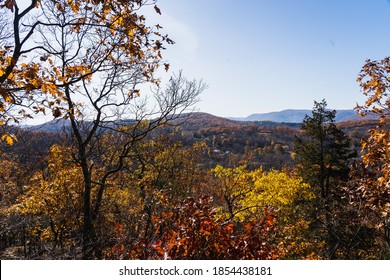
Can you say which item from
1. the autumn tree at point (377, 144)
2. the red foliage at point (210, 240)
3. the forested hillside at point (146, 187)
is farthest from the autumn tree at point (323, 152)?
the red foliage at point (210, 240)

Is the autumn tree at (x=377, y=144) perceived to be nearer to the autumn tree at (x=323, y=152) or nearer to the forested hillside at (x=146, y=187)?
the forested hillside at (x=146, y=187)

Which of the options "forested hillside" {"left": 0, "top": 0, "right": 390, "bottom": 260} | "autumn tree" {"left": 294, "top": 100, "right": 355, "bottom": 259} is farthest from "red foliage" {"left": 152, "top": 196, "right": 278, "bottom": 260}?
"autumn tree" {"left": 294, "top": 100, "right": 355, "bottom": 259}

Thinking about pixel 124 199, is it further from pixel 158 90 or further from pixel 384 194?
pixel 384 194

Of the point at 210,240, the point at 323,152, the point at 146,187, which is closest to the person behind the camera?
the point at 210,240

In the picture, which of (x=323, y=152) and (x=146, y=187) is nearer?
(x=146, y=187)

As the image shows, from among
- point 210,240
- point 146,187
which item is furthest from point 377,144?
point 146,187

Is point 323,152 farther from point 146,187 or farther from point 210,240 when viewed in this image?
point 210,240

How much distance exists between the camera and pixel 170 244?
5.14 metres

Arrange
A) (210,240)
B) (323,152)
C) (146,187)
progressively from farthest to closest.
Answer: (323,152) → (146,187) → (210,240)

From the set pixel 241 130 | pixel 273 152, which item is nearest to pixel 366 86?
pixel 273 152

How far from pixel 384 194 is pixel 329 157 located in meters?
17.1

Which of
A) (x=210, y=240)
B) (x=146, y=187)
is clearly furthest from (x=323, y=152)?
(x=210, y=240)

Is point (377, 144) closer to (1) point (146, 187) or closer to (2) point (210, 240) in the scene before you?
(2) point (210, 240)

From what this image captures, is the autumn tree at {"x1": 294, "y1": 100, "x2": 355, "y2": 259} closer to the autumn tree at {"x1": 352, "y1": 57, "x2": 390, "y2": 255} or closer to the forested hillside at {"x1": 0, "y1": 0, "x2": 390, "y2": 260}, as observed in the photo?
the forested hillside at {"x1": 0, "y1": 0, "x2": 390, "y2": 260}
